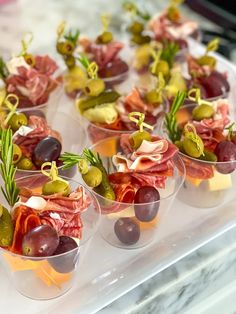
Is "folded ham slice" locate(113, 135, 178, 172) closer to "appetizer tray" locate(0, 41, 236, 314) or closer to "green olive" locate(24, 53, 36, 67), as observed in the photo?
"appetizer tray" locate(0, 41, 236, 314)

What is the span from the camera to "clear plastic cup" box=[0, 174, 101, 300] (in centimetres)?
79

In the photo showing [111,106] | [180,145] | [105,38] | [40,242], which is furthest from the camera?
[105,38]

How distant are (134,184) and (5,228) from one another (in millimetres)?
219

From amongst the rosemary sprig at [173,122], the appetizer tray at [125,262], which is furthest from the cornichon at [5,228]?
the rosemary sprig at [173,122]

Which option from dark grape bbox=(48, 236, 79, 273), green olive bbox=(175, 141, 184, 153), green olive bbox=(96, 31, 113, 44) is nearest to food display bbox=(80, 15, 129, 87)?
green olive bbox=(96, 31, 113, 44)

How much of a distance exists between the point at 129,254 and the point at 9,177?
0.75 feet

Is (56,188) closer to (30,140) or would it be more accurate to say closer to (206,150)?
(30,140)

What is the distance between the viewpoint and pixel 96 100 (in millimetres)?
1133

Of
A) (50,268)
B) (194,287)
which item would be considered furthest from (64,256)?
(194,287)

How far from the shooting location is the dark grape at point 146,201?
86 cm

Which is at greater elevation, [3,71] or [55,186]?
[55,186]

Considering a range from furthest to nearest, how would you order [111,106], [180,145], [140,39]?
[140,39] < [111,106] < [180,145]

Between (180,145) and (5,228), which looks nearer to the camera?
(5,228)

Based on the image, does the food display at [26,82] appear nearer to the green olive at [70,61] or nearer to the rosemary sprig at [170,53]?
the green olive at [70,61]
